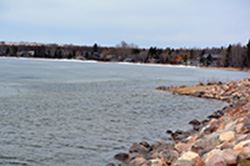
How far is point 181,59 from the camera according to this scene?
140 meters

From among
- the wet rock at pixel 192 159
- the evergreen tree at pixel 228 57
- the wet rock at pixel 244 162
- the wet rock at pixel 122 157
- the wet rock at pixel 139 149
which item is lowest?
the wet rock at pixel 122 157

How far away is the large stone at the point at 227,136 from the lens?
33.4ft

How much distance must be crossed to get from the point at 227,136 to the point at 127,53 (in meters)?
152

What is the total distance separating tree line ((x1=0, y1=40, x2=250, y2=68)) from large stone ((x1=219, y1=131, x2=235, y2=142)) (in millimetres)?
98762

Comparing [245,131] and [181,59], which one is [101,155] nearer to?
[245,131]

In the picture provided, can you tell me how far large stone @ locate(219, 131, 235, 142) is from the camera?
33.4 feet

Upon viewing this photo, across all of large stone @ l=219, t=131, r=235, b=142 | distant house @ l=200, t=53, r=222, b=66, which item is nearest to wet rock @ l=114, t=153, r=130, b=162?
large stone @ l=219, t=131, r=235, b=142

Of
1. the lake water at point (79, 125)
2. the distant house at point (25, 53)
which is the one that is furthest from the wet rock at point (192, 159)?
the distant house at point (25, 53)

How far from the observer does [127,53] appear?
16225 cm

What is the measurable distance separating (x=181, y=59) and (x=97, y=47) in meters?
39.7

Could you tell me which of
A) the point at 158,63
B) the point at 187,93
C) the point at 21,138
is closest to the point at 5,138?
the point at 21,138

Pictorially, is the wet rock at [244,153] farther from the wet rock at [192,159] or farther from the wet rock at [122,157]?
the wet rock at [122,157]

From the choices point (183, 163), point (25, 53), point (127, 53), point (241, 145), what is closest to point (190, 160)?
point (183, 163)

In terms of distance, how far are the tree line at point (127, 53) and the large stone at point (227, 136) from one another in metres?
98.8
